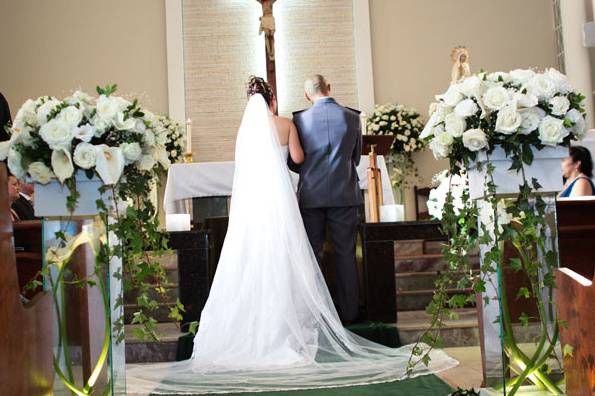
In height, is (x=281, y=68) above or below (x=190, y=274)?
above

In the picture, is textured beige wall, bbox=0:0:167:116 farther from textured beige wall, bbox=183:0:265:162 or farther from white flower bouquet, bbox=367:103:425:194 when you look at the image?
white flower bouquet, bbox=367:103:425:194

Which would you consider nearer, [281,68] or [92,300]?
[92,300]

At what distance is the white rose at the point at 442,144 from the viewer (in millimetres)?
3176

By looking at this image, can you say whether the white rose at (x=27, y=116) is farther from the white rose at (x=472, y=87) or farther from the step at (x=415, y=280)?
the step at (x=415, y=280)

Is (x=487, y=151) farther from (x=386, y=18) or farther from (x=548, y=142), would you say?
(x=386, y=18)

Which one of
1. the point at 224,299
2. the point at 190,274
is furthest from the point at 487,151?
the point at 190,274

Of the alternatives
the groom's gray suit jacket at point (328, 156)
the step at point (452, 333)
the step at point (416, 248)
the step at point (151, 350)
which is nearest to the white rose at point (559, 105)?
the step at point (452, 333)

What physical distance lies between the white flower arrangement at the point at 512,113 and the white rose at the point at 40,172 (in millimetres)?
1450

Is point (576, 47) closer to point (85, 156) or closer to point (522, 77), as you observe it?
point (522, 77)

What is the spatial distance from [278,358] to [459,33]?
25.1ft

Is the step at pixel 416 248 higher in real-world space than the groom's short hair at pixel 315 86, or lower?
lower

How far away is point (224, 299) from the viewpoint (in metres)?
5.27

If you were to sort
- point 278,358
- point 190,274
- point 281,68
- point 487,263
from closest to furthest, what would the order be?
point 487,263
point 278,358
point 190,274
point 281,68

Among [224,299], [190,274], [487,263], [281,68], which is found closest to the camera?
[487,263]
